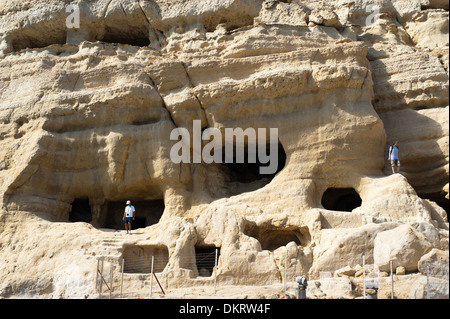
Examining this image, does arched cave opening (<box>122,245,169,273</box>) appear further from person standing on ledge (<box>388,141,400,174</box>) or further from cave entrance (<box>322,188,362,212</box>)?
person standing on ledge (<box>388,141,400,174</box>)

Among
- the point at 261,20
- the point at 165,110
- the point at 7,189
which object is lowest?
the point at 7,189

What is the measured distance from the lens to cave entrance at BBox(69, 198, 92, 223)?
682 inches

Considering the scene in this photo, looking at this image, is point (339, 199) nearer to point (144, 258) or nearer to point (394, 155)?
point (394, 155)

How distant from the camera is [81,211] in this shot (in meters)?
17.5

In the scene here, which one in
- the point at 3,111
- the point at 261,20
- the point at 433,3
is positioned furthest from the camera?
the point at 433,3

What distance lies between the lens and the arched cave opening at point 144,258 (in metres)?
14.1

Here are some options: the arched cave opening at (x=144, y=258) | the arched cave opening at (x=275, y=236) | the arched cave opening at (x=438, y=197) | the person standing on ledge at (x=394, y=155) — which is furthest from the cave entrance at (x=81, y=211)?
the arched cave opening at (x=438, y=197)

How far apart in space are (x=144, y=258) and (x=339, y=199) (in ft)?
18.7

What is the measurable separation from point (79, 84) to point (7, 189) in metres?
3.30

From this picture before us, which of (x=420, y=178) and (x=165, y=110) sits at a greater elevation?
(x=165, y=110)

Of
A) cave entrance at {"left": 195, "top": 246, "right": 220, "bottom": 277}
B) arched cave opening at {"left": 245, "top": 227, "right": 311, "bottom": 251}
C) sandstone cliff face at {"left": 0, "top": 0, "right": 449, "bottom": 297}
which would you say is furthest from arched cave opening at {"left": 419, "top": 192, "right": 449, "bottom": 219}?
cave entrance at {"left": 195, "top": 246, "right": 220, "bottom": 277}

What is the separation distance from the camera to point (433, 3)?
63.4ft

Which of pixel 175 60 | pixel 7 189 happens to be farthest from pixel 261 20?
pixel 7 189

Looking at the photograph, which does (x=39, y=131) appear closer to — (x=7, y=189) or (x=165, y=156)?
(x=7, y=189)
